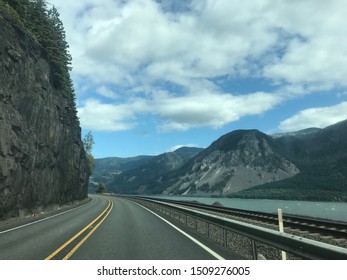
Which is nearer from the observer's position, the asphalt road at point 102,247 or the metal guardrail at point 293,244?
the metal guardrail at point 293,244

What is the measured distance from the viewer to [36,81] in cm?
3606

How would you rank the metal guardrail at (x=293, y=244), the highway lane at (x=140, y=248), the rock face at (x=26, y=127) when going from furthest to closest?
the rock face at (x=26, y=127)
the highway lane at (x=140, y=248)
the metal guardrail at (x=293, y=244)

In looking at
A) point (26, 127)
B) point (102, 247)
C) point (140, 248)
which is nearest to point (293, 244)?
point (140, 248)

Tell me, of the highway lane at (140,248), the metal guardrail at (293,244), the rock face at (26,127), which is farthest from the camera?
the rock face at (26,127)

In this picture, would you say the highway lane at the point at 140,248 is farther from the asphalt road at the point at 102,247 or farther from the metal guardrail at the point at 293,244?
the metal guardrail at the point at 293,244

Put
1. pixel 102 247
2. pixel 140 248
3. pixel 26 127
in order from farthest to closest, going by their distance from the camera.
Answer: pixel 26 127 < pixel 102 247 < pixel 140 248

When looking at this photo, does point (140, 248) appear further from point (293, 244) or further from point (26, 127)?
point (26, 127)

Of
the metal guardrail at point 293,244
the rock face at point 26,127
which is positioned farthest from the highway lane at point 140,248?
the rock face at point 26,127

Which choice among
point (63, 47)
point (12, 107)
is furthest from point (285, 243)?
point (63, 47)

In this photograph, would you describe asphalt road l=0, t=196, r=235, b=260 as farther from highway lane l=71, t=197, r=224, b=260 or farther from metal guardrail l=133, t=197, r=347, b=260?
metal guardrail l=133, t=197, r=347, b=260

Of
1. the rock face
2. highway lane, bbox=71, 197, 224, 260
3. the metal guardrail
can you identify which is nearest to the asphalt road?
highway lane, bbox=71, 197, 224, 260

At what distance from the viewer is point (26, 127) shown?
103 ft

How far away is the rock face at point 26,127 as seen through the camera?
86.0ft
